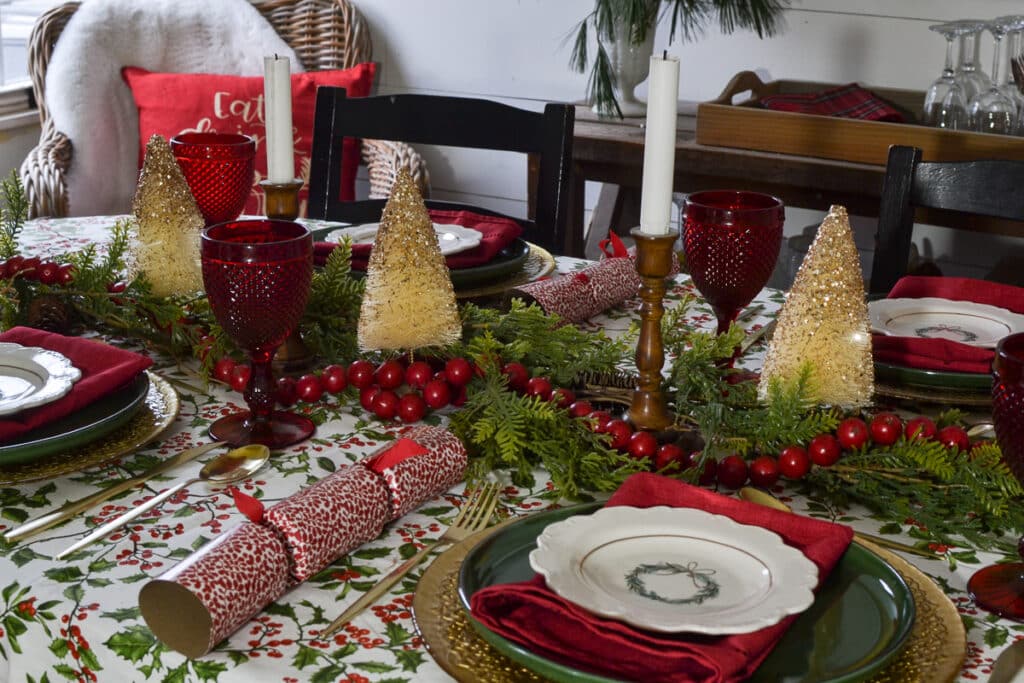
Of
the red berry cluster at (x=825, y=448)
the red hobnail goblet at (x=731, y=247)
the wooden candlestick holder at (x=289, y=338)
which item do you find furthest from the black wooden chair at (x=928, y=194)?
the wooden candlestick holder at (x=289, y=338)

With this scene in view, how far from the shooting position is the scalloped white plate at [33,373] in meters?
0.87

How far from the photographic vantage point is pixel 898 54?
2.45 metres

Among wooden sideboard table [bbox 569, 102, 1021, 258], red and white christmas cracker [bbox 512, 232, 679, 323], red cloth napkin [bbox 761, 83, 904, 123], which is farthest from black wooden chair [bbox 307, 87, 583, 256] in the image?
red cloth napkin [bbox 761, 83, 904, 123]

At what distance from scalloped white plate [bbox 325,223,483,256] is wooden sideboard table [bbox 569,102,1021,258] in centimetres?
96

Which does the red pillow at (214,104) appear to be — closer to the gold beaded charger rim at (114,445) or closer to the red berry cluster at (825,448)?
the gold beaded charger rim at (114,445)

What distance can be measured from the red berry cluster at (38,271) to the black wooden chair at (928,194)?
919mm

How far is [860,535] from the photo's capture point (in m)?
0.73

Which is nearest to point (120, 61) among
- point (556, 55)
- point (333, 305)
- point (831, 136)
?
point (556, 55)

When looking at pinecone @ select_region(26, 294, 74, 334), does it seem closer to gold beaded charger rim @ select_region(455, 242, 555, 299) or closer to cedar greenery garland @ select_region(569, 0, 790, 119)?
gold beaded charger rim @ select_region(455, 242, 555, 299)

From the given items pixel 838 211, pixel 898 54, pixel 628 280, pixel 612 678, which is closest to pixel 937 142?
pixel 898 54

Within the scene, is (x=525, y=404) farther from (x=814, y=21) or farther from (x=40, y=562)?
(x=814, y=21)

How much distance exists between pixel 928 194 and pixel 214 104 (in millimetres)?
1729

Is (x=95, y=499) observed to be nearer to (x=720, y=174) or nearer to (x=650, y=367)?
(x=650, y=367)

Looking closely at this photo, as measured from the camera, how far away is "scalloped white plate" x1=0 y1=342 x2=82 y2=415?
0.87 meters
